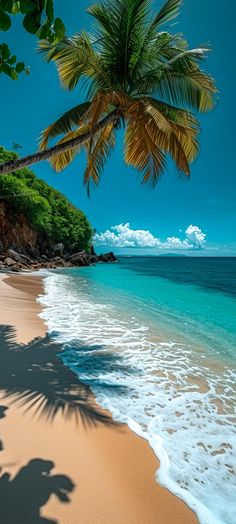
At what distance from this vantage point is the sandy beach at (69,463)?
6.54ft

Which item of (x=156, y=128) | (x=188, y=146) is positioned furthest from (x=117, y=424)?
(x=188, y=146)

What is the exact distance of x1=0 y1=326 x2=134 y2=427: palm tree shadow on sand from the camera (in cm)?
333

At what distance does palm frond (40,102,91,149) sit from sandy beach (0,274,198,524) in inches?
248

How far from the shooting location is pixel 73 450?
264 cm

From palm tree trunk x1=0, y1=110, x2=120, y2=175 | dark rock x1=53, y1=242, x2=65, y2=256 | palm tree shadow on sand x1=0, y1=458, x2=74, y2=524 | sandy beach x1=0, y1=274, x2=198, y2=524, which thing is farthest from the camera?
dark rock x1=53, y1=242, x2=65, y2=256

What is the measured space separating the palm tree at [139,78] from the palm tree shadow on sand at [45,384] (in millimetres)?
3975

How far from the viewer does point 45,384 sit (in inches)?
156

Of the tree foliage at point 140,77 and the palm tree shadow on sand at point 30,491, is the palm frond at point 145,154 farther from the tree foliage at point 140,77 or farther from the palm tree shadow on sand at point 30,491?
the palm tree shadow on sand at point 30,491

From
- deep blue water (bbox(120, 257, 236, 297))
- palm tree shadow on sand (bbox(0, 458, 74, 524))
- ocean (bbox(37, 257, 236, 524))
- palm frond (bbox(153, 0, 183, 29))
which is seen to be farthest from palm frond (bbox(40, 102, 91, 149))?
deep blue water (bbox(120, 257, 236, 297))

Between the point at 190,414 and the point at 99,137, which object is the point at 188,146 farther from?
the point at 190,414

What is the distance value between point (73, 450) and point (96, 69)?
7.96 m

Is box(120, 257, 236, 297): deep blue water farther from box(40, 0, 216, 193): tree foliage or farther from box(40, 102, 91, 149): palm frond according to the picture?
box(40, 102, 91, 149): palm frond

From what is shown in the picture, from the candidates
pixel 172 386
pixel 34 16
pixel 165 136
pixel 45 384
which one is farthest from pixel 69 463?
pixel 165 136

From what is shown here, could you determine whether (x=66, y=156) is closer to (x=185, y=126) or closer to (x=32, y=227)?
(x=185, y=126)
